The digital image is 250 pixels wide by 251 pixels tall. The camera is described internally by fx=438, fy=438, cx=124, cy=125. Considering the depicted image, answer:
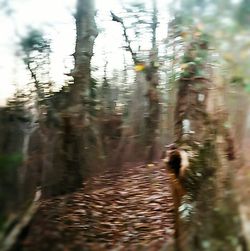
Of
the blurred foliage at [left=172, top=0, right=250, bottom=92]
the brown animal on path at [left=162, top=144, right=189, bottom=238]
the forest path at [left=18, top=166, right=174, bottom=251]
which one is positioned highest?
the blurred foliage at [left=172, top=0, right=250, bottom=92]

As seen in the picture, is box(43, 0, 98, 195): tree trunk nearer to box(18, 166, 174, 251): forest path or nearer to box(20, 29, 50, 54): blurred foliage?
box(18, 166, 174, 251): forest path

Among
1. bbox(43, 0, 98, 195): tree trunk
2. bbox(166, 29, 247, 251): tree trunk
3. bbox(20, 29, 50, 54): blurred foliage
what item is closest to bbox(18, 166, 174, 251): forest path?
bbox(43, 0, 98, 195): tree trunk

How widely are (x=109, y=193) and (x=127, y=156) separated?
96 cm

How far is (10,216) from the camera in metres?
2.77

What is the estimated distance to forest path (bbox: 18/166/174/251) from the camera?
2.89 m

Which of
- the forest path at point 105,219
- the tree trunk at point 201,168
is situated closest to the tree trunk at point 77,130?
the forest path at point 105,219

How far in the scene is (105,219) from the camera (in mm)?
3342

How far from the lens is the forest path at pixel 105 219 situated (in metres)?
2.89

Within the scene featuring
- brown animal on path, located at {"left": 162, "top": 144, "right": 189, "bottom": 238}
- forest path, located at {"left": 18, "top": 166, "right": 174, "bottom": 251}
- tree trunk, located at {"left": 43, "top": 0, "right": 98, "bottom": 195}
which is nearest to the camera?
forest path, located at {"left": 18, "top": 166, "right": 174, "bottom": 251}

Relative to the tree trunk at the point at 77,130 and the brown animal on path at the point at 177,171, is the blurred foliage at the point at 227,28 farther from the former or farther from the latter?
the tree trunk at the point at 77,130

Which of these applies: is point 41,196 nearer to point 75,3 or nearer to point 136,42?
point 75,3

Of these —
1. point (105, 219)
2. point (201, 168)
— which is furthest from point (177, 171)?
point (105, 219)

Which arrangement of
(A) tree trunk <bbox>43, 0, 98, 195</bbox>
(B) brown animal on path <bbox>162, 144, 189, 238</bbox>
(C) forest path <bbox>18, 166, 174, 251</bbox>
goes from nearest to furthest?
(C) forest path <bbox>18, 166, 174, 251</bbox>, (B) brown animal on path <bbox>162, 144, 189, 238</bbox>, (A) tree trunk <bbox>43, 0, 98, 195</bbox>

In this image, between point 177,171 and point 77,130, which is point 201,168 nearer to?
point 177,171
